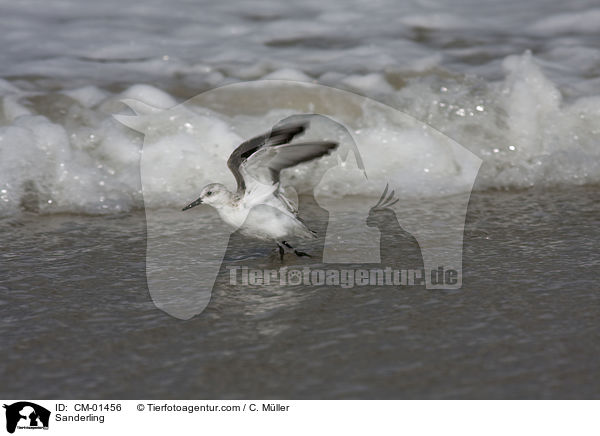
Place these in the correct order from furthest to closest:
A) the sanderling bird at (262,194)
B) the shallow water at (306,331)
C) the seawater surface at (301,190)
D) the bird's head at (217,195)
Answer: the bird's head at (217,195) < the sanderling bird at (262,194) < the seawater surface at (301,190) < the shallow water at (306,331)

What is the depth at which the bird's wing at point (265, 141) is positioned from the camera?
395 centimetres

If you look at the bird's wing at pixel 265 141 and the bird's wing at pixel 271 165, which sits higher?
the bird's wing at pixel 265 141

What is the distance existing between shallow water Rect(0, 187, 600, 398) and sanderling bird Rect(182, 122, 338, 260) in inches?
9.2

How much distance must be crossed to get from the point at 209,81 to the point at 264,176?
10.1 ft

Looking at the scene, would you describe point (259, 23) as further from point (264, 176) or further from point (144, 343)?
point (144, 343)

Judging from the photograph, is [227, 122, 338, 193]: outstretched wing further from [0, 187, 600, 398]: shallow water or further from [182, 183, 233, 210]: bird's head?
[0, 187, 600, 398]: shallow water

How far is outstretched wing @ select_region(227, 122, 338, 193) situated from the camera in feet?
13.1

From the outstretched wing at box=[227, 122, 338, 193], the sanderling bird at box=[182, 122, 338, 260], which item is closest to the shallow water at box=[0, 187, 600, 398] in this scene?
the sanderling bird at box=[182, 122, 338, 260]

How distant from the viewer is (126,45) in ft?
26.5
